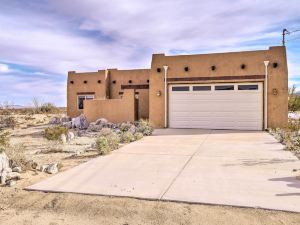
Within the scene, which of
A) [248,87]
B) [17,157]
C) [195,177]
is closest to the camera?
[195,177]

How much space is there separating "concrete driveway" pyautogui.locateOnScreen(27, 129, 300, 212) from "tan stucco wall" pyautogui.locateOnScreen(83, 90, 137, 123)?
403 inches

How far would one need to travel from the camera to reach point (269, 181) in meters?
6.59

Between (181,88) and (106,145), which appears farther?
(181,88)

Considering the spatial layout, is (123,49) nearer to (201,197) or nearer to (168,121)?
(168,121)

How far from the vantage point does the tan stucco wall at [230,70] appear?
55.2ft

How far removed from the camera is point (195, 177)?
6.97m

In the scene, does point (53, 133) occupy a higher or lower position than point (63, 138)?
higher

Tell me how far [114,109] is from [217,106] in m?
7.12

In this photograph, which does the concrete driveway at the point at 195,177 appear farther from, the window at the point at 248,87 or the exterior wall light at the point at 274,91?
the window at the point at 248,87

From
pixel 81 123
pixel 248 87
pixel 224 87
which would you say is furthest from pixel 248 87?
pixel 81 123

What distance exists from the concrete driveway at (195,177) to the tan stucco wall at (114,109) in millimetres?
10228

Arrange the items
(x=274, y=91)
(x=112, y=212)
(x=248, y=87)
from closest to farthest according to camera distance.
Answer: (x=112, y=212)
(x=274, y=91)
(x=248, y=87)

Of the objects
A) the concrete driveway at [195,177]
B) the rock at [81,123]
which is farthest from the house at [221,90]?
the concrete driveway at [195,177]

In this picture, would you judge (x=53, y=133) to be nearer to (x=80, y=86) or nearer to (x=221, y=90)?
(x=221, y=90)
